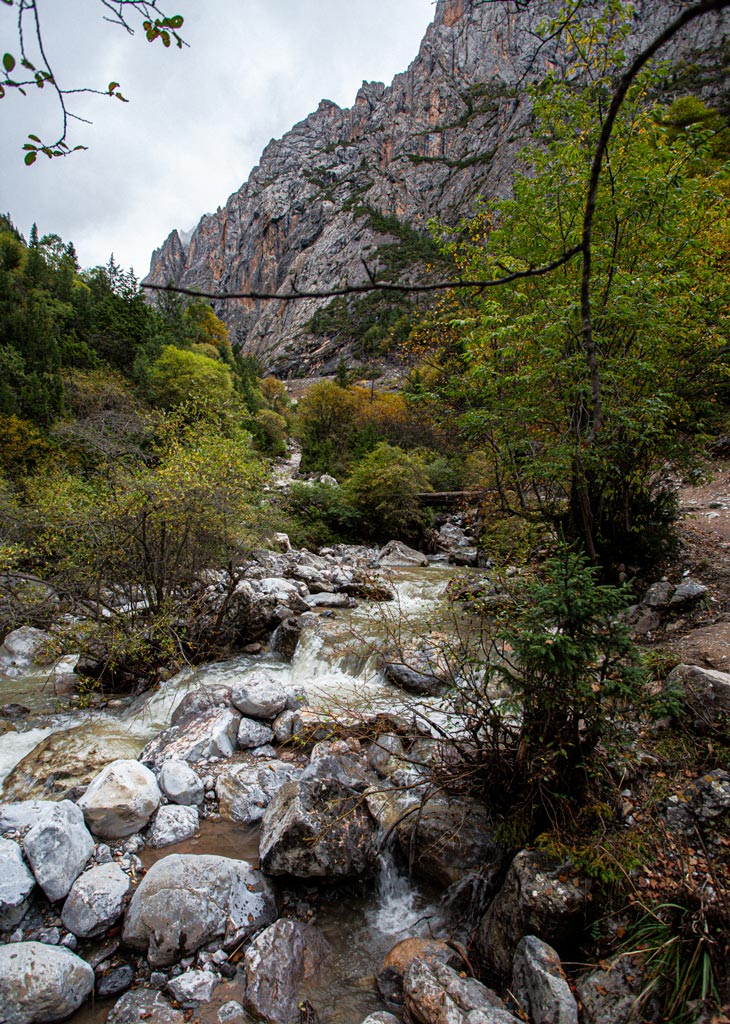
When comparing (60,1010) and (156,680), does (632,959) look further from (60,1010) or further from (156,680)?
(156,680)

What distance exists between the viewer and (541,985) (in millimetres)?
2756

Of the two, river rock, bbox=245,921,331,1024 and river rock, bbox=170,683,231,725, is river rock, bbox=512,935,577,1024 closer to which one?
river rock, bbox=245,921,331,1024

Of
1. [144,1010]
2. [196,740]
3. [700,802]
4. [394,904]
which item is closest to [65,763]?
[196,740]

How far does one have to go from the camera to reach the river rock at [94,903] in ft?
11.3

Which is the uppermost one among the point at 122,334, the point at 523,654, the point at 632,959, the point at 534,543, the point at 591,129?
the point at 122,334

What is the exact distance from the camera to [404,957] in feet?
10.8

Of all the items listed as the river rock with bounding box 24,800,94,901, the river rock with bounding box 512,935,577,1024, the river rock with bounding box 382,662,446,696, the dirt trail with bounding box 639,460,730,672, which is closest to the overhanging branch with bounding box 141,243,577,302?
the river rock with bounding box 512,935,577,1024

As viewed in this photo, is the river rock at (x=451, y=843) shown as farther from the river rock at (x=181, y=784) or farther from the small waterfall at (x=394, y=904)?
the river rock at (x=181, y=784)

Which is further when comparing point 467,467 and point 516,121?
point 516,121

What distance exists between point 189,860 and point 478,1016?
2320mm

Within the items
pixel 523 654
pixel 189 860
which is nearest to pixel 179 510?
pixel 189 860

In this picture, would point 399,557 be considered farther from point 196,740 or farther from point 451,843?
point 451,843

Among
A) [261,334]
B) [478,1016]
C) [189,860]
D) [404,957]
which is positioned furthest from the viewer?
[261,334]

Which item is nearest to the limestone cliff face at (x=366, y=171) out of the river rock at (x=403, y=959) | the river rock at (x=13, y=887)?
the river rock at (x=403, y=959)
